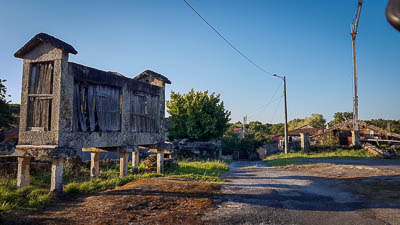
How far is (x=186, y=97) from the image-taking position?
80.9 feet

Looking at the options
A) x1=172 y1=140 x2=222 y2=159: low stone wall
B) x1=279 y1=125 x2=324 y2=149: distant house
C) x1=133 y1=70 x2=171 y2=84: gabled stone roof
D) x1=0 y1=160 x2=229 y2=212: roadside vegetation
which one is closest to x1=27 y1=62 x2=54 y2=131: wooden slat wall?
x1=0 y1=160 x2=229 y2=212: roadside vegetation

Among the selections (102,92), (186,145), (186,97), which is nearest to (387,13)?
(102,92)

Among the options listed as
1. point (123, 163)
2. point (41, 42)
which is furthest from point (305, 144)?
point (41, 42)

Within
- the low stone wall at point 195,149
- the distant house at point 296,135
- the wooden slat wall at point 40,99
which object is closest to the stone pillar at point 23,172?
the wooden slat wall at point 40,99

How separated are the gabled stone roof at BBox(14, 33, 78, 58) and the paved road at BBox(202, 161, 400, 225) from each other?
5689 millimetres

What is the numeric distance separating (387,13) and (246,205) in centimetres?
604

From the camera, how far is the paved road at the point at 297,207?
214 inches

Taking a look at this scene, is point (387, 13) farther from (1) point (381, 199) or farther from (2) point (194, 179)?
(2) point (194, 179)

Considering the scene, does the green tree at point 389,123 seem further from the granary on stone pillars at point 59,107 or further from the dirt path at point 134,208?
the granary on stone pillars at point 59,107

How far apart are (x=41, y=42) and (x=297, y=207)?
7.98 m

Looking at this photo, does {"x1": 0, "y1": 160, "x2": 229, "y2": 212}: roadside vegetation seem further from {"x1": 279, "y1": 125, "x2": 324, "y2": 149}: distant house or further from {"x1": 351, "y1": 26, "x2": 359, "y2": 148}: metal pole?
{"x1": 279, "y1": 125, "x2": 324, "y2": 149}: distant house

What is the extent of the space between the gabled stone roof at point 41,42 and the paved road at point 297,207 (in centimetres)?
569

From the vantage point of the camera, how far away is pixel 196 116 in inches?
935

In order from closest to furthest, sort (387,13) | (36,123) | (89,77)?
1. (387,13)
2. (36,123)
3. (89,77)
